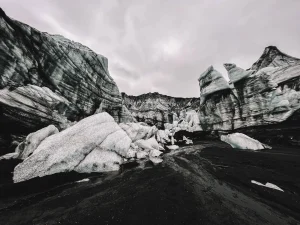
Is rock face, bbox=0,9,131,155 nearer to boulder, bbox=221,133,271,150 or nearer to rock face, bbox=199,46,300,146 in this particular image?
boulder, bbox=221,133,271,150

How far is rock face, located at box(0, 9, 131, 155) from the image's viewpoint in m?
11.2

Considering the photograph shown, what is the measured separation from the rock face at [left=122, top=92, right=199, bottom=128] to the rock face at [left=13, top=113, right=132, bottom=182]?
150 ft

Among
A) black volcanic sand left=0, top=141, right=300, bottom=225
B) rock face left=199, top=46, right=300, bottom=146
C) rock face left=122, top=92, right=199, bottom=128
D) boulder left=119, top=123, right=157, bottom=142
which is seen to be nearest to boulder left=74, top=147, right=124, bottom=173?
black volcanic sand left=0, top=141, right=300, bottom=225

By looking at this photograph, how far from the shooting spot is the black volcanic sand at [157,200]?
3268mm

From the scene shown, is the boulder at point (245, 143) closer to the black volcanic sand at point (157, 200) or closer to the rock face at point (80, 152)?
the black volcanic sand at point (157, 200)

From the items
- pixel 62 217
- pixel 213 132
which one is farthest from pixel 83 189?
pixel 213 132

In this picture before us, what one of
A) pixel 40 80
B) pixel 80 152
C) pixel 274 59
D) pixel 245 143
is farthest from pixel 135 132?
pixel 274 59

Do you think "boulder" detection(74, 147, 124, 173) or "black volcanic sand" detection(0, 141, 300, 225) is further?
"boulder" detection(74, 147, 124, 173)

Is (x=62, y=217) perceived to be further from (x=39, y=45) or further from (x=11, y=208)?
(x=39, y=45)

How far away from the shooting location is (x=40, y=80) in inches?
582

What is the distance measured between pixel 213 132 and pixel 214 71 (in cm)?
1251

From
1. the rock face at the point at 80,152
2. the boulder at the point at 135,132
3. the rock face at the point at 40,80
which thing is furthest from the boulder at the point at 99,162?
the rock face at the point at 40,80

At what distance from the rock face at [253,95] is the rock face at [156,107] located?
28768 millimetres

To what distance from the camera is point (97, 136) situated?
30.2ft
